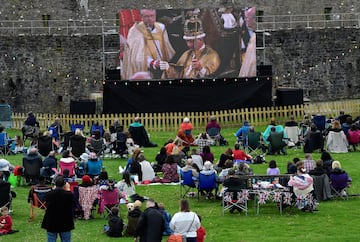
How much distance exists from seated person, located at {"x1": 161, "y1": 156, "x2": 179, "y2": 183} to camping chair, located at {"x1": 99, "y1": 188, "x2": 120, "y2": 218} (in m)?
5.25

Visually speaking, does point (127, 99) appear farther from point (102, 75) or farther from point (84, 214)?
point (84, 214)

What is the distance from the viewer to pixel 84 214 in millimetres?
28500

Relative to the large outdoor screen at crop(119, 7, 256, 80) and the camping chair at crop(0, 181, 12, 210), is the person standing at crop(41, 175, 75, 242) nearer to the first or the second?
the camping chair at crop(0, 181, 12, 210)

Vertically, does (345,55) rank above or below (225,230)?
above

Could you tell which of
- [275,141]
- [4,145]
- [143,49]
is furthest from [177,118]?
[4,145]

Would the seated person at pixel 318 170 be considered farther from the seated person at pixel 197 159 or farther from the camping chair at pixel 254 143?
the camping chair at pixel 254 143

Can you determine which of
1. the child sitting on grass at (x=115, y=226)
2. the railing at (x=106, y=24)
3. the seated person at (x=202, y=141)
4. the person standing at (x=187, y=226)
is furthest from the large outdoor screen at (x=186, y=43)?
the person standing at (x=187, y=226)

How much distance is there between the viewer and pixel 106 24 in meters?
62.1

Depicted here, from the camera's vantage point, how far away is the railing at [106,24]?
198ft

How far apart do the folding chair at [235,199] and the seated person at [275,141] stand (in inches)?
392

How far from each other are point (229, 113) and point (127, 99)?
15.6ft

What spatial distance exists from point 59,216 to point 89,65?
112ft

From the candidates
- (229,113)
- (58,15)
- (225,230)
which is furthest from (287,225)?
(58,15)

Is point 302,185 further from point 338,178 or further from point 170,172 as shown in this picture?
point 170,172
